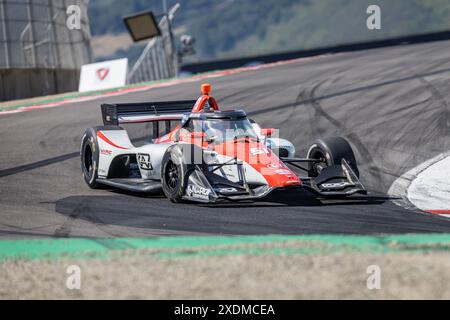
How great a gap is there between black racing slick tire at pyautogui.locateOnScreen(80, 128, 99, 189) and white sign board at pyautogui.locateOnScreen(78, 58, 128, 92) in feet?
44.8

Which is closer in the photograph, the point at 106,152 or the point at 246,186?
the point at 246,186

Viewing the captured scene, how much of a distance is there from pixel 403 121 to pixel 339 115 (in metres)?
1.40

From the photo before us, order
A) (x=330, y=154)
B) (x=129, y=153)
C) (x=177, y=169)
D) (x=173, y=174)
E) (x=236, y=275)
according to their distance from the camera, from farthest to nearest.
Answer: (x=129, y=153), (x=330, y=154), (x=173, y=174), (x=177, y=169), (x=236, y=275)

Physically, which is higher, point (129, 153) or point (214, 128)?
point (214, 128)

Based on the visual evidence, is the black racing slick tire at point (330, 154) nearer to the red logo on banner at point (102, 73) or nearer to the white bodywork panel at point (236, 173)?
the white bodywork panel at point (236, 173)

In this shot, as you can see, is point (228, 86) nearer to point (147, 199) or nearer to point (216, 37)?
point (147, 199)

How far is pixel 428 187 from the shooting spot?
11.0 metres

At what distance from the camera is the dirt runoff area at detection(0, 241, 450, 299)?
601cm

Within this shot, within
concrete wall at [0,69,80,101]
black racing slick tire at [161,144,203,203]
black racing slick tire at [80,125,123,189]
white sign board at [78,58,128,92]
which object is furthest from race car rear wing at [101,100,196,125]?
concrete wall at [0,69,80,101]

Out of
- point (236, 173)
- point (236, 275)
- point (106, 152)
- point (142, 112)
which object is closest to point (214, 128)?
point (236, 173)

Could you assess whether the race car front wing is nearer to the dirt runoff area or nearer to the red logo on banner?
the dirt runoff area

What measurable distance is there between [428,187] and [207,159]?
2.78m

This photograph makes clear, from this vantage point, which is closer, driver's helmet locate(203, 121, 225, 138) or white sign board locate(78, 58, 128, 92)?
driver's helmet locate(203, 121, 225, 138)

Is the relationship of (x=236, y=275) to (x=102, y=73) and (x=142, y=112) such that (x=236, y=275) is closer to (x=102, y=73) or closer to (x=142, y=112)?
(x=142, y=112)
